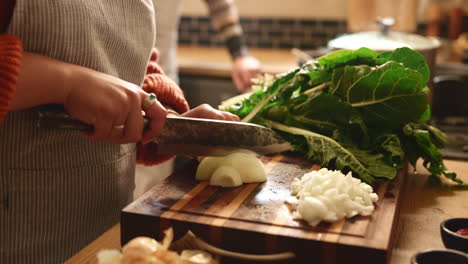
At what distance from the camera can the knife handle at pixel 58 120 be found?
933 millimetres

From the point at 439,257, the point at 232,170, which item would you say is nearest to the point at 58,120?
the point at 232,170

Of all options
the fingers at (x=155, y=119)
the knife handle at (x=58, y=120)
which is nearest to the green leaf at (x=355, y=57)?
the fingers at (x=155, y=119)

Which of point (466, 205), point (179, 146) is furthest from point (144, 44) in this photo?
point (466, 205)

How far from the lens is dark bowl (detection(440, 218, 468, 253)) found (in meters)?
0.84

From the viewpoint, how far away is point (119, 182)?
4.03 feet

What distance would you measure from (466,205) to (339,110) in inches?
12.2

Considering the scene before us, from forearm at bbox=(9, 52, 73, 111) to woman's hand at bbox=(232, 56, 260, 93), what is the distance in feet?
5.12

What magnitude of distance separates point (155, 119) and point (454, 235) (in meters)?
0.51

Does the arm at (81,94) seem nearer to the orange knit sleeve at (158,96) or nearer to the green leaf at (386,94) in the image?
the orange knit sleeve at (158,96)

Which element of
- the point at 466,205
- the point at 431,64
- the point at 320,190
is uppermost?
the point at 431,64

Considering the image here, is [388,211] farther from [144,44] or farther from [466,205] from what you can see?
[144,44]

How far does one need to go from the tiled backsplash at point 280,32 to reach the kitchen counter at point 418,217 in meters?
1.98

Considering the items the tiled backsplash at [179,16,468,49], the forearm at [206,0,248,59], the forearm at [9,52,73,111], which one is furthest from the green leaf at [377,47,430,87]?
the tiled backsplash at [179,16,468,49]

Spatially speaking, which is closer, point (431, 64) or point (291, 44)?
point (431, 64)
